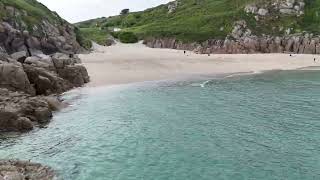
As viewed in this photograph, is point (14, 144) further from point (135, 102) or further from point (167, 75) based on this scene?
point (167, 75)

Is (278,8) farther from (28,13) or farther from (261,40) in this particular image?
(28,13)

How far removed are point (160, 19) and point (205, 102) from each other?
138 meters

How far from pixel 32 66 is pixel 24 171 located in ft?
113

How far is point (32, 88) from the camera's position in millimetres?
57969

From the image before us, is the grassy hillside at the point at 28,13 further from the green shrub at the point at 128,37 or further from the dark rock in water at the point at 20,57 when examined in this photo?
the green shrub at the point at 128,37

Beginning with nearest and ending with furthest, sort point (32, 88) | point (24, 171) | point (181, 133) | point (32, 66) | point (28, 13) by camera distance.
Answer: point (24, 171) < point (181, 133) < point (32, 88) < point (32, 66) < point (28, 13)

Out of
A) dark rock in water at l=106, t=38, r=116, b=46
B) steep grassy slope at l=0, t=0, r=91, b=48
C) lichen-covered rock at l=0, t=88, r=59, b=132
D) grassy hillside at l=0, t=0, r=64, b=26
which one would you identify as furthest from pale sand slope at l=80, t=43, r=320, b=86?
dark rock in water at l=106, t=38, r=116, b=46

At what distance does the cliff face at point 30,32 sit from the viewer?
97188 millimetres

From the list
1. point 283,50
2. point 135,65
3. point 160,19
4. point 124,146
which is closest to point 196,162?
point 124,146

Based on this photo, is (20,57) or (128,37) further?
(128,37)

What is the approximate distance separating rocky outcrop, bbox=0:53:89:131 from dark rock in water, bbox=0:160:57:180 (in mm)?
12286

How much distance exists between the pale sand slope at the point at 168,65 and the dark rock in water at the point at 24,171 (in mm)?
42977

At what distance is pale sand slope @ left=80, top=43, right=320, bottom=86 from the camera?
84.6m

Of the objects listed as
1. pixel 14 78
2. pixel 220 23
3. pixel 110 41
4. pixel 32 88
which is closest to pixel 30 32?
pixel 32 88
